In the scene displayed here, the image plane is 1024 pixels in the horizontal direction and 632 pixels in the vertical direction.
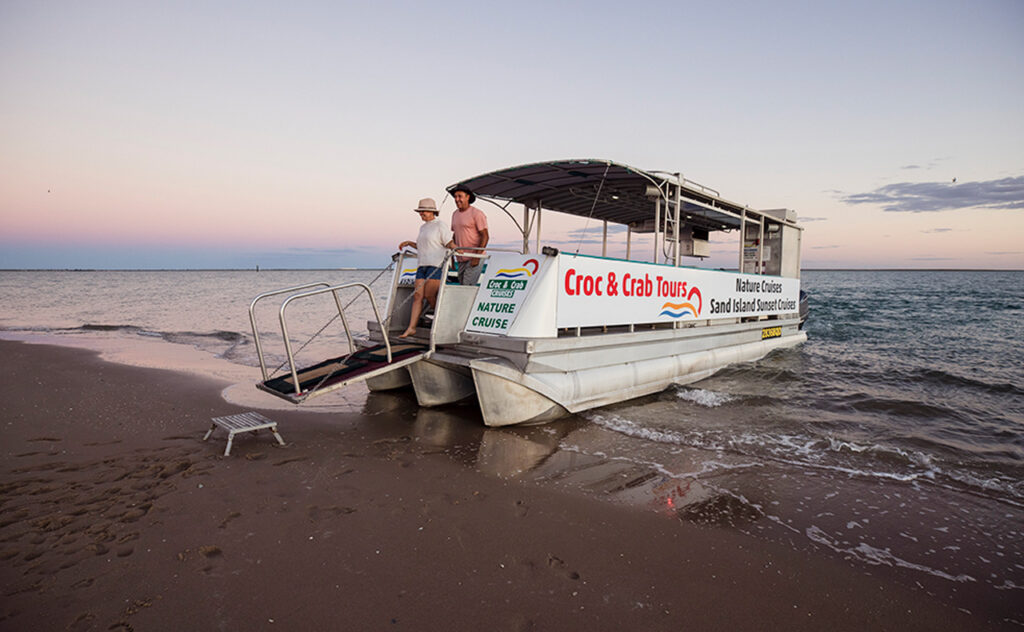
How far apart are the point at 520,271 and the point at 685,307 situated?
3.69m

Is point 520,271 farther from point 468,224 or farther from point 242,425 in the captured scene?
point 242,425

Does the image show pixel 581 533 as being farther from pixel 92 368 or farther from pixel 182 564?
Result: pixel 92 368

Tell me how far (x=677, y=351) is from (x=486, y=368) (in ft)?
13.8

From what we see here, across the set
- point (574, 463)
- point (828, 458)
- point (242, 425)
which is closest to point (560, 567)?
point (574, 463)

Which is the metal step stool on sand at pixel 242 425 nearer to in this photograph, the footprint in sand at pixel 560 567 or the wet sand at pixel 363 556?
the wet sand at pixel 363 556

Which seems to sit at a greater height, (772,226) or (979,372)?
(772,226)

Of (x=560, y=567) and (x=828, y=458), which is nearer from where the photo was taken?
(x=560, y=567)

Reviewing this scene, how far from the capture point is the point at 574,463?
5.34m

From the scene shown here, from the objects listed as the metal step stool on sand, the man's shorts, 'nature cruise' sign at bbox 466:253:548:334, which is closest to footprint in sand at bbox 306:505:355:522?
the metal step stool on sand

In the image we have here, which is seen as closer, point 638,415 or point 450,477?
point 450,477

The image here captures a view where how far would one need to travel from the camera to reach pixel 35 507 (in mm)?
3748

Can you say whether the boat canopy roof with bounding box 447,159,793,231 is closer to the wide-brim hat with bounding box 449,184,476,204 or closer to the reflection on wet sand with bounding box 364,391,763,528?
the wide-brim hat with bounding box 449,184,476,204

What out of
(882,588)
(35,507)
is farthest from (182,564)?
(882,588)

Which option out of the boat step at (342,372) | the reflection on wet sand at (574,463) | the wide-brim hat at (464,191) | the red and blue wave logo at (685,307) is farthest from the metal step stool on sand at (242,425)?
the red and blue wave logo at (685,307)
